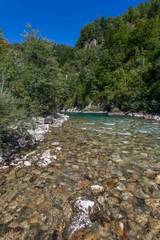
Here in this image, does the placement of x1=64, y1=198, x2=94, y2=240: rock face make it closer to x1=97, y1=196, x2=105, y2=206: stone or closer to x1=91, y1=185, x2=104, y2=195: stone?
x1=97, y1=196, x2=105, y2=206: stone

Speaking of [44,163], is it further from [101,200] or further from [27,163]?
[101,200]

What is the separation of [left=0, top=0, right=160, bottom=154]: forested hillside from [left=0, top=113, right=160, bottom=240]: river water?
195 cm

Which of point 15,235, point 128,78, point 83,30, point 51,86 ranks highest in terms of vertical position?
point 83,30

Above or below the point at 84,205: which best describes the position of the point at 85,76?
above

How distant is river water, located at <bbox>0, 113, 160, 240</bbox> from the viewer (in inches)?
77.0

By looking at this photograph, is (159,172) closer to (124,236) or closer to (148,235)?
(148,235)

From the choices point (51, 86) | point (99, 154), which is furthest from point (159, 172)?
point (51, 86)

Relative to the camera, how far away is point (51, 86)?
1406 cm

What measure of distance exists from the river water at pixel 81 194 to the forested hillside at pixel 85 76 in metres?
1.95

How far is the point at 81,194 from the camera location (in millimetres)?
2750

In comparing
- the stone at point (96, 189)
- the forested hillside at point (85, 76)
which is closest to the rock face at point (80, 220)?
the stone at point (96, 189)

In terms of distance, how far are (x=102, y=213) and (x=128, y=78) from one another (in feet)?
118

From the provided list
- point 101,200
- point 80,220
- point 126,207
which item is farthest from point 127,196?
point 80,220

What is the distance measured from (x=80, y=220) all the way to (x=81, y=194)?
2.20ft
